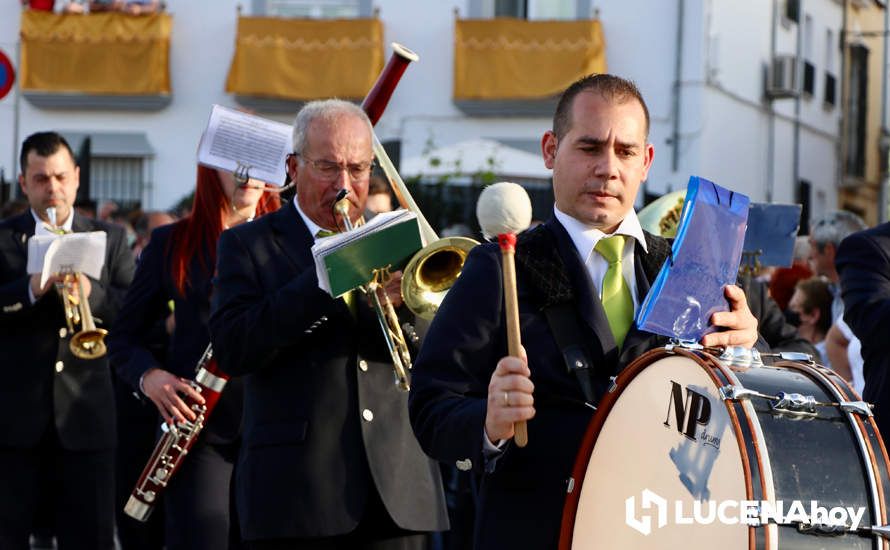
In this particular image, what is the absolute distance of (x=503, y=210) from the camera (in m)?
7.16

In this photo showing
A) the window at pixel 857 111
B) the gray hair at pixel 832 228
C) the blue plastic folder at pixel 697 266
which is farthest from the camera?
the window at pixel 857 111

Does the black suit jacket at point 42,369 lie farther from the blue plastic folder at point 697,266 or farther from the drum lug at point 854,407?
the drum lug at point 854,407

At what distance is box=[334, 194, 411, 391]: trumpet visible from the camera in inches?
187

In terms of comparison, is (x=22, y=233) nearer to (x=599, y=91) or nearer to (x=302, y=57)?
(x=599, y=91)

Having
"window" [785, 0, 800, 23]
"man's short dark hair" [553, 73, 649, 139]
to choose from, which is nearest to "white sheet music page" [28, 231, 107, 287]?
"man's short dark hair" [553, 73, 649, 139]

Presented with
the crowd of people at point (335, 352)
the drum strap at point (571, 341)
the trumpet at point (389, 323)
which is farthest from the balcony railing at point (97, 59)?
the drum strap at point (571, 341)

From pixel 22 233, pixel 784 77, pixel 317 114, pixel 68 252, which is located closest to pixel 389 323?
pixel 317 114

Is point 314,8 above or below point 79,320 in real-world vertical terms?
above

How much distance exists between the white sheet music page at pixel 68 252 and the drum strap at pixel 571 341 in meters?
3.88

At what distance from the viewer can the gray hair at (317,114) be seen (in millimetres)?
5082

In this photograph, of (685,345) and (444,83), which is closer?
(685,345)

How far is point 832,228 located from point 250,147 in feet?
13.2

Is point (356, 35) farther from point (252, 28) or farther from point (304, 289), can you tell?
point (304, 289)

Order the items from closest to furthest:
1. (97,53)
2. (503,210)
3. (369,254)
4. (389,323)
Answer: (369,254) → (389,323) → (503,210) → (97,53)
